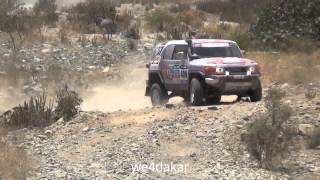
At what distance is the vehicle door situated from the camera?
17.2 metres

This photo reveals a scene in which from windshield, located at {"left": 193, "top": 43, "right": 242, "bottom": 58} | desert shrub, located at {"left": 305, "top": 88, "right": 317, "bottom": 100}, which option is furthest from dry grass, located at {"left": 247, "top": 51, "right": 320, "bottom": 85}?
windshield, located at {"left": 193, "top": 43, "right": 242, "bottom": 58}

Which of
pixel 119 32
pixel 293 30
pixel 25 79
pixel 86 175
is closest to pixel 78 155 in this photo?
pixel 86 175

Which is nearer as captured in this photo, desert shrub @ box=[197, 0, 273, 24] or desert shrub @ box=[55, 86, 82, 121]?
desert shrub @ box=[55, 86, 82, 121]

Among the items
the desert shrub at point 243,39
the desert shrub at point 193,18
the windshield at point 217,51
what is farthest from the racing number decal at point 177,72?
the desert shrub at point 193,18

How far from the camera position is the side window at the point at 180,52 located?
17.3 meters

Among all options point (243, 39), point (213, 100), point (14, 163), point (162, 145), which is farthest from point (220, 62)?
point (243, 39)

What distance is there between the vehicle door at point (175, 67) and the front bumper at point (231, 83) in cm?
108

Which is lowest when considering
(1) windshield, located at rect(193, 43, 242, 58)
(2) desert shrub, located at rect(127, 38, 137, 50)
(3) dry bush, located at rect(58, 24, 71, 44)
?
(2) desert shrub, located at rect(127, 38, 137, 50)

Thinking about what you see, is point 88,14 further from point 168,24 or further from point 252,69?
point 252,69

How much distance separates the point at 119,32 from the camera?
3241 cm

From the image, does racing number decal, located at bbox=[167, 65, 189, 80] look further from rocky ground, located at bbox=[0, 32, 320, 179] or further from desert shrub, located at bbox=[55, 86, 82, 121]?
desert shrub, located at bbox=[55, 86, 82, 121]

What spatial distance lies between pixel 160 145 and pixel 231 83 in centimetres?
418

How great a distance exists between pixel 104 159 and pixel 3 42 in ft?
61.5

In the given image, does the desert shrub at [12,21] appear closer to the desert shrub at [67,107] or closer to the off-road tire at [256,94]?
the desert shrub at [67,107]
